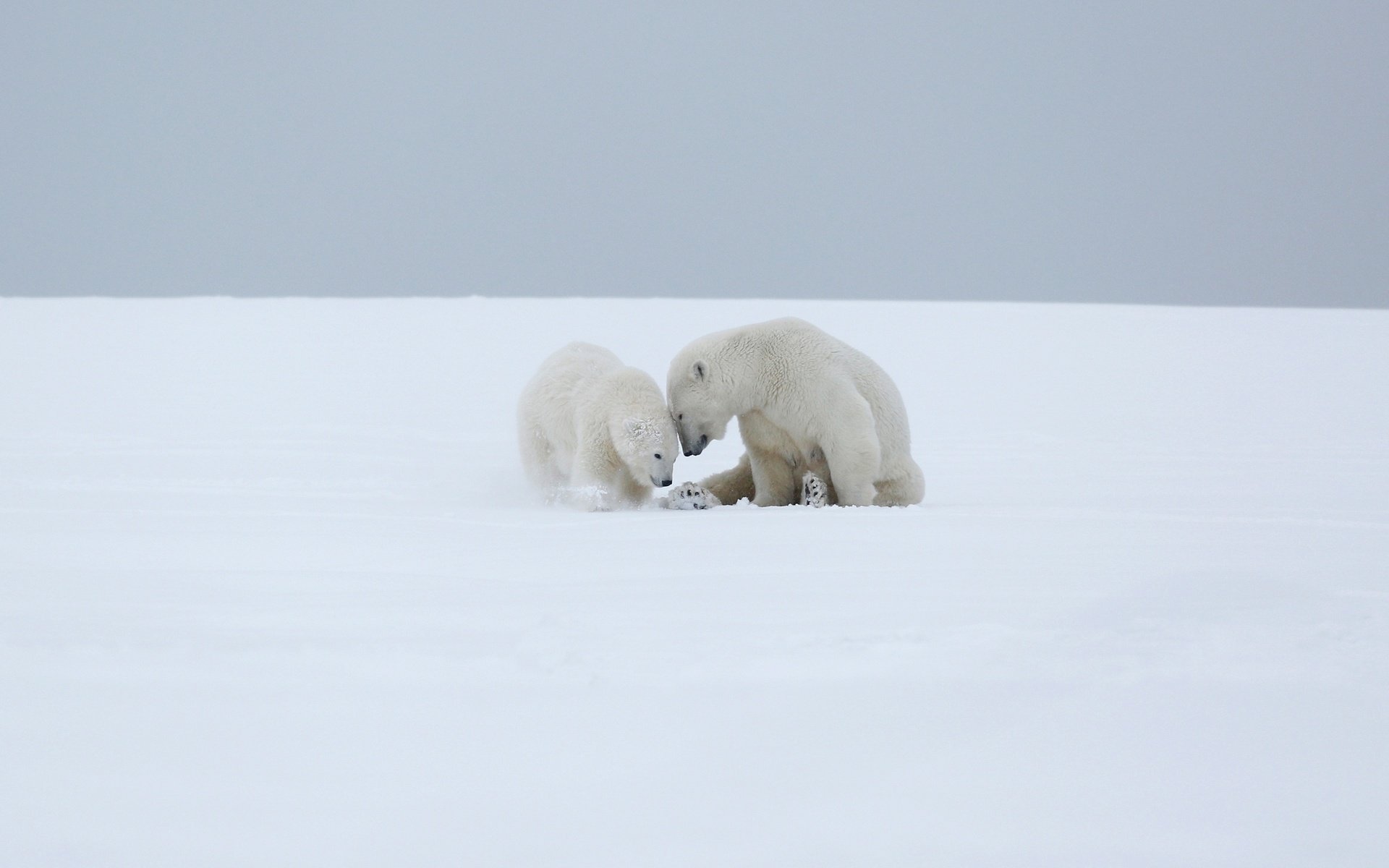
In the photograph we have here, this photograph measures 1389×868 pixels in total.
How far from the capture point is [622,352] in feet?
38.4

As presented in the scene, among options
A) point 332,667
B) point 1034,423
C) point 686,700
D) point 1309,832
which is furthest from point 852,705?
point 1034,423

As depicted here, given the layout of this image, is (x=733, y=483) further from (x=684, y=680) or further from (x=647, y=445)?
(x=684, y=680)

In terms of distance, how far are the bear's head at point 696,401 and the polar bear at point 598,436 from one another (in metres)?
0.07

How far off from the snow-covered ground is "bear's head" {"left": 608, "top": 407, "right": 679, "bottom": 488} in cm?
39

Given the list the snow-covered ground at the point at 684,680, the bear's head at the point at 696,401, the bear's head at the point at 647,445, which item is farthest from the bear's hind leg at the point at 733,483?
the snow-covered ground at the point at 684,680

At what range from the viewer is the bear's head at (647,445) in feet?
16.2

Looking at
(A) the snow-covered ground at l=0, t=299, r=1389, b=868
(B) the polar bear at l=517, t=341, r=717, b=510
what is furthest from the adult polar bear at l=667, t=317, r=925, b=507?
(A) the snow-covered ground at l=0, t=299, r=1389, b=868

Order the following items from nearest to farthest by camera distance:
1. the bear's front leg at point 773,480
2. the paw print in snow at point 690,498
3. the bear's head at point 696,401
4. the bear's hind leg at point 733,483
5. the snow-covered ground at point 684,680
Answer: the snow-covered ground at point 684,680 < the paw print in snow at point 690,498 < the bear's head at point 696,401 < the bear's front leg at point 773,480 < the bear's hind leg at point 733,483

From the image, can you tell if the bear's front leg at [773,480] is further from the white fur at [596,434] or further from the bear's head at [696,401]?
the white fur at [596,434]

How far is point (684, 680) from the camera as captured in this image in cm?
228

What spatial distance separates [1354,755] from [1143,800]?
44 centimetres

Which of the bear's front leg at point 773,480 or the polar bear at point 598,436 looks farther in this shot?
the bear's front leg at point 773,480

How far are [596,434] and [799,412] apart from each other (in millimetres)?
900

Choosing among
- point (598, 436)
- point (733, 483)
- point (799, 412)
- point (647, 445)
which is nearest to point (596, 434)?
point (598, 436)
